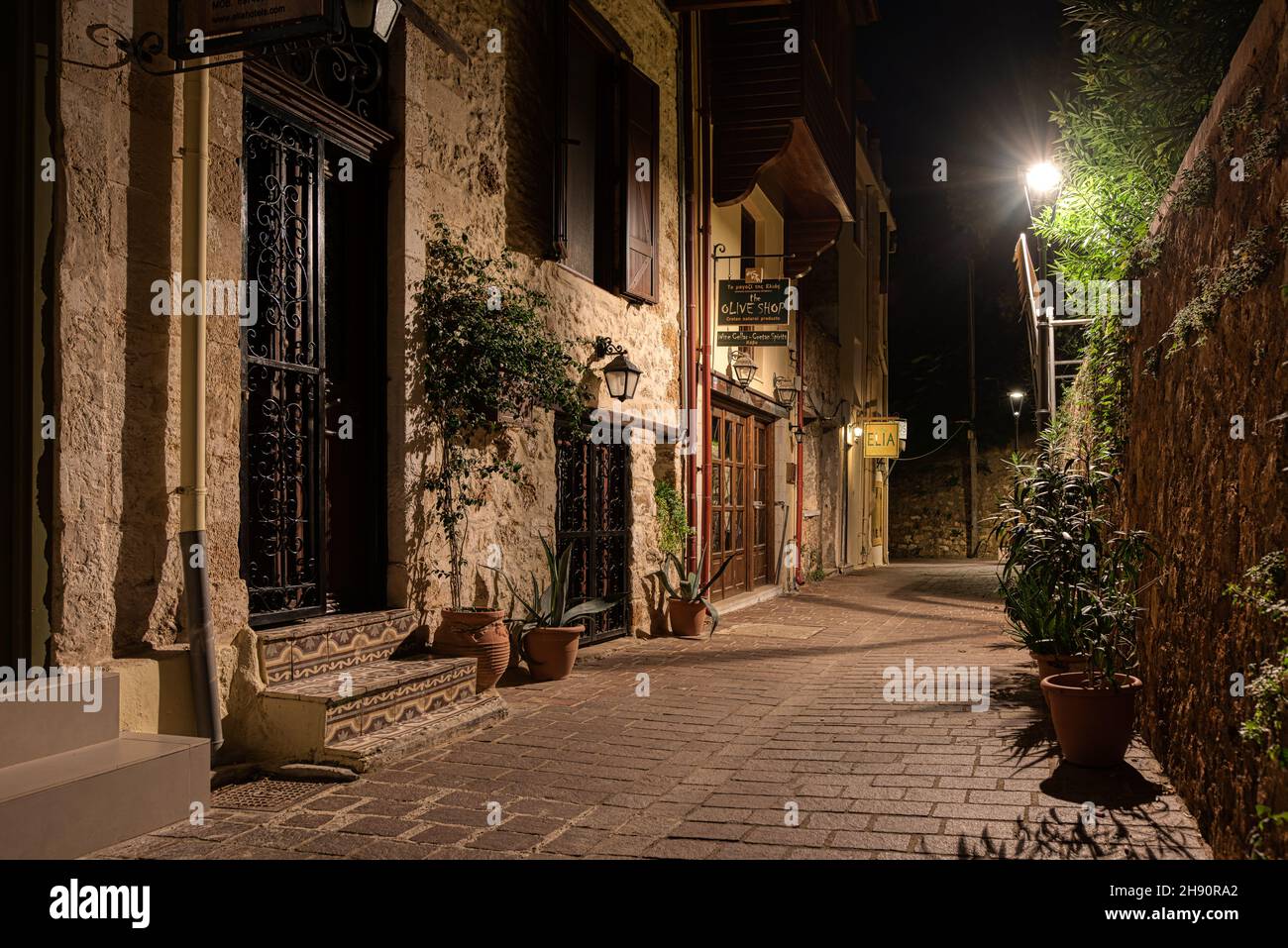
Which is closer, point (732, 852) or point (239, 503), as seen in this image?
point (732, 852)

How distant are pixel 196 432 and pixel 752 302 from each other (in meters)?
7.03

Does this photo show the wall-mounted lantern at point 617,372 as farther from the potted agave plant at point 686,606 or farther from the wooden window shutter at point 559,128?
the potted agave plant at point 686,606

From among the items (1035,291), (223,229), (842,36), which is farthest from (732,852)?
(842,36)

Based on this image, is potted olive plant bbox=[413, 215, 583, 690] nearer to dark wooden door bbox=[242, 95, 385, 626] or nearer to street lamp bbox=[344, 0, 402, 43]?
dark wooden door bbox=[242, 95, 385, 626]

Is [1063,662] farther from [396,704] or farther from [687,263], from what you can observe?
[687,263]

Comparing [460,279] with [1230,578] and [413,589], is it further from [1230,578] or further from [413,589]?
[1230,578]

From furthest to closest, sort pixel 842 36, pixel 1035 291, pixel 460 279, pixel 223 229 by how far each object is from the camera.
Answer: pixel 842 36, pixel 1035 291, pixel 460 279, pixel 223 229

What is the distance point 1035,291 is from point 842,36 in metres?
7.44

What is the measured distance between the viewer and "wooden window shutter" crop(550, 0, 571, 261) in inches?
289

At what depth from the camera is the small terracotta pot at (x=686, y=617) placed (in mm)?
9164

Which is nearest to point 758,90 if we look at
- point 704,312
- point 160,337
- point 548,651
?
point 704,312

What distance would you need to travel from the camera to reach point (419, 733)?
4.71 m

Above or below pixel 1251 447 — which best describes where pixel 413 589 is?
below

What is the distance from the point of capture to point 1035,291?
9.08 metres
